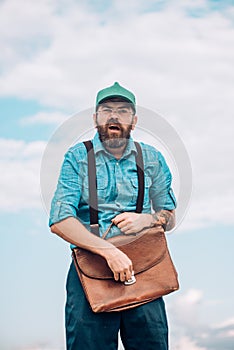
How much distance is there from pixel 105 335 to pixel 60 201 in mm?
898

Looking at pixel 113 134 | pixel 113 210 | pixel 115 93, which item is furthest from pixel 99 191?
pixel 115 93

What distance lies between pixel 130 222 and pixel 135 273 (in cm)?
34

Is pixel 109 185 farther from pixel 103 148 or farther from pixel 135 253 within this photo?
pixel 135 253

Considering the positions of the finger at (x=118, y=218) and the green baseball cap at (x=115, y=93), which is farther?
the green baseball cap at (x=115, y=93)

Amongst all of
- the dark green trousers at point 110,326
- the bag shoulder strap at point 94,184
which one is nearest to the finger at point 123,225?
the bag shoulder strap at point 94,184

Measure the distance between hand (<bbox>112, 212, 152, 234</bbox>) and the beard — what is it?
49cm

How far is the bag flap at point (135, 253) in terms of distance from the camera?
4.19 m

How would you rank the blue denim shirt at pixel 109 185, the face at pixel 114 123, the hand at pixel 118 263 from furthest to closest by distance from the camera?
the face at pixel 114 123 < the blue denim shirt at pixel 109 185 < the hand at pixel 118 263

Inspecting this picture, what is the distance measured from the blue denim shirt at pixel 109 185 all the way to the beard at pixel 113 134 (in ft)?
0.14

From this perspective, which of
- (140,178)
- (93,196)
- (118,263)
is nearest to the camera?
(118,263)

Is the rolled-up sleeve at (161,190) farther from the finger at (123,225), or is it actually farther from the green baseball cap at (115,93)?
the green baseball cap at (115,93)

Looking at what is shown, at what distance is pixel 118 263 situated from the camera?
4105mm

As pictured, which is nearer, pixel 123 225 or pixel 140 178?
pixel 123 225

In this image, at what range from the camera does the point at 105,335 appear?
4.13m
